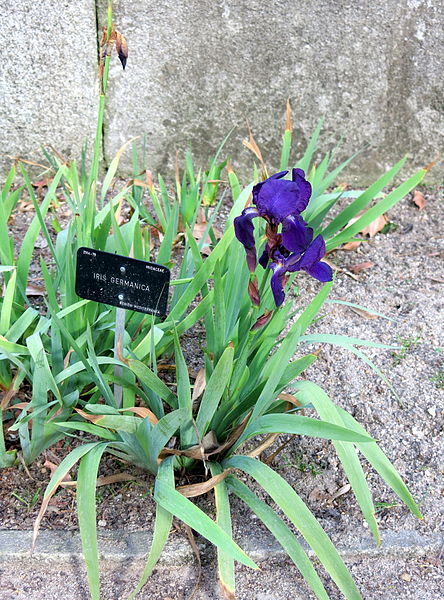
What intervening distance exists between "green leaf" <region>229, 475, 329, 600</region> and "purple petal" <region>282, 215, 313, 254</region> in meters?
0.60

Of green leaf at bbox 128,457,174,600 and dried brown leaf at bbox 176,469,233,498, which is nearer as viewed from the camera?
green leaf at bbox 128,457,174,600

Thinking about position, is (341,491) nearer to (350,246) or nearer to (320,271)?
(320,271)

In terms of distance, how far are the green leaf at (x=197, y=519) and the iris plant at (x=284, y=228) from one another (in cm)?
45

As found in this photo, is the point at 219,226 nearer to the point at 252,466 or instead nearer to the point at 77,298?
the point at 77,298

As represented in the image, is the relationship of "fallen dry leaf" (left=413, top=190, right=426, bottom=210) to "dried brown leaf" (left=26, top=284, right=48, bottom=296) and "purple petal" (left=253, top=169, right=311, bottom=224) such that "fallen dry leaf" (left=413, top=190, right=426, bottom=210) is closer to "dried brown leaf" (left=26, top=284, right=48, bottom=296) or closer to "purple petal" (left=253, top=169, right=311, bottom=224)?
"dried brown leaf" (left=26, top=284, right=48, bottom=296)

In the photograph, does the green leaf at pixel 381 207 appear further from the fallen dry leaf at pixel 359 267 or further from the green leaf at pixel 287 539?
the green leaf at pixel 287 539

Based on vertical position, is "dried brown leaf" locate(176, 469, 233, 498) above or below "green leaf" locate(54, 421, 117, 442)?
below

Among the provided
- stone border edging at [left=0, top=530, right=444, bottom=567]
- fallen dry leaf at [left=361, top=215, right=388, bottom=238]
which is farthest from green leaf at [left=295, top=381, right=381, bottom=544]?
fallen dry leaf at [left=361, top=215, right=388, bottom=238]

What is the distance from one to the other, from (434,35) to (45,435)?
2.43 m

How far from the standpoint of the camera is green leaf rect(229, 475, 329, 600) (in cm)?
135

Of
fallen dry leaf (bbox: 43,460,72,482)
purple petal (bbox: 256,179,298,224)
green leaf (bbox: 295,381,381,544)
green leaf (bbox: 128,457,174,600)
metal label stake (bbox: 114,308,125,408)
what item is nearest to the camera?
purple petal (bbox: 256,179,298,224)

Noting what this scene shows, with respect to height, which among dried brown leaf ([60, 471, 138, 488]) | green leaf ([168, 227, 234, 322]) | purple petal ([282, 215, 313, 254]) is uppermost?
purple petal ([282, 215, 313, 254])

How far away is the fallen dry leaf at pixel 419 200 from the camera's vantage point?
10.1 feet

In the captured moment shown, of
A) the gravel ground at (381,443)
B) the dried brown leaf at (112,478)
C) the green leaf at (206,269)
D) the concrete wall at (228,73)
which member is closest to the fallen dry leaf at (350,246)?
the gravel ground at (381,443)
